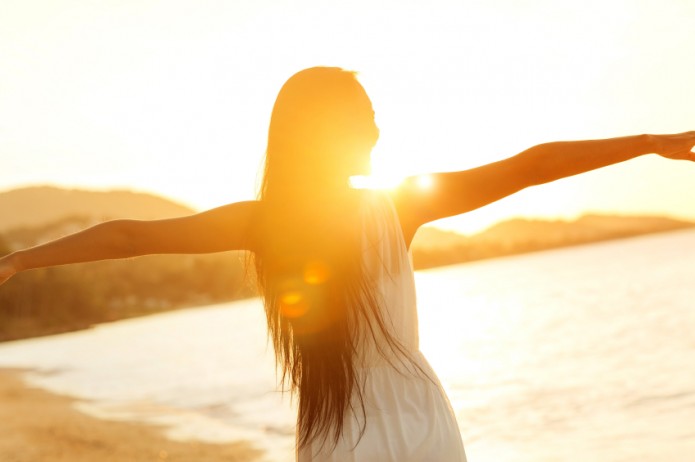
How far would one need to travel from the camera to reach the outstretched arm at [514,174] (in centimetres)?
184

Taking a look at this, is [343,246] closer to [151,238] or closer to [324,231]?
[324,231]

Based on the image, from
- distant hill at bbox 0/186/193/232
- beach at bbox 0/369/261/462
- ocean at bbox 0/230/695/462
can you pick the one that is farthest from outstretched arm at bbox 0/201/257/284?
distant hill at bbox 0/186/193/232

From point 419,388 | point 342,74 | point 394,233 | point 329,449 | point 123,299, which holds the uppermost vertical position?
point 342,74

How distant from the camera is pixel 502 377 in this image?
17188 mm

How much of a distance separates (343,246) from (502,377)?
1590 centimetres

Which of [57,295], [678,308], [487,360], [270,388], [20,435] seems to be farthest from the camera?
[57,295]

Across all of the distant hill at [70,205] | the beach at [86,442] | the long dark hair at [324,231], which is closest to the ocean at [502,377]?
the beach at [86,442]

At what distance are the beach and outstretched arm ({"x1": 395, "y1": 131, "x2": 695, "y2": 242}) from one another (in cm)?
772

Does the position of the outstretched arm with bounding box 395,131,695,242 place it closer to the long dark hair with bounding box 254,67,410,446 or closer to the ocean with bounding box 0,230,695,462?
the long dark hair with bounding box 254,67,410,446

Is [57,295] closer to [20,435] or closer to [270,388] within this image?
[270,388]

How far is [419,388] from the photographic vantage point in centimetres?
191

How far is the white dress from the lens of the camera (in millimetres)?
1871

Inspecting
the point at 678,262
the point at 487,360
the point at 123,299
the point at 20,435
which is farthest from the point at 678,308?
the point at 123,299

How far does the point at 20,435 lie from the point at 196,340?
838 inches
